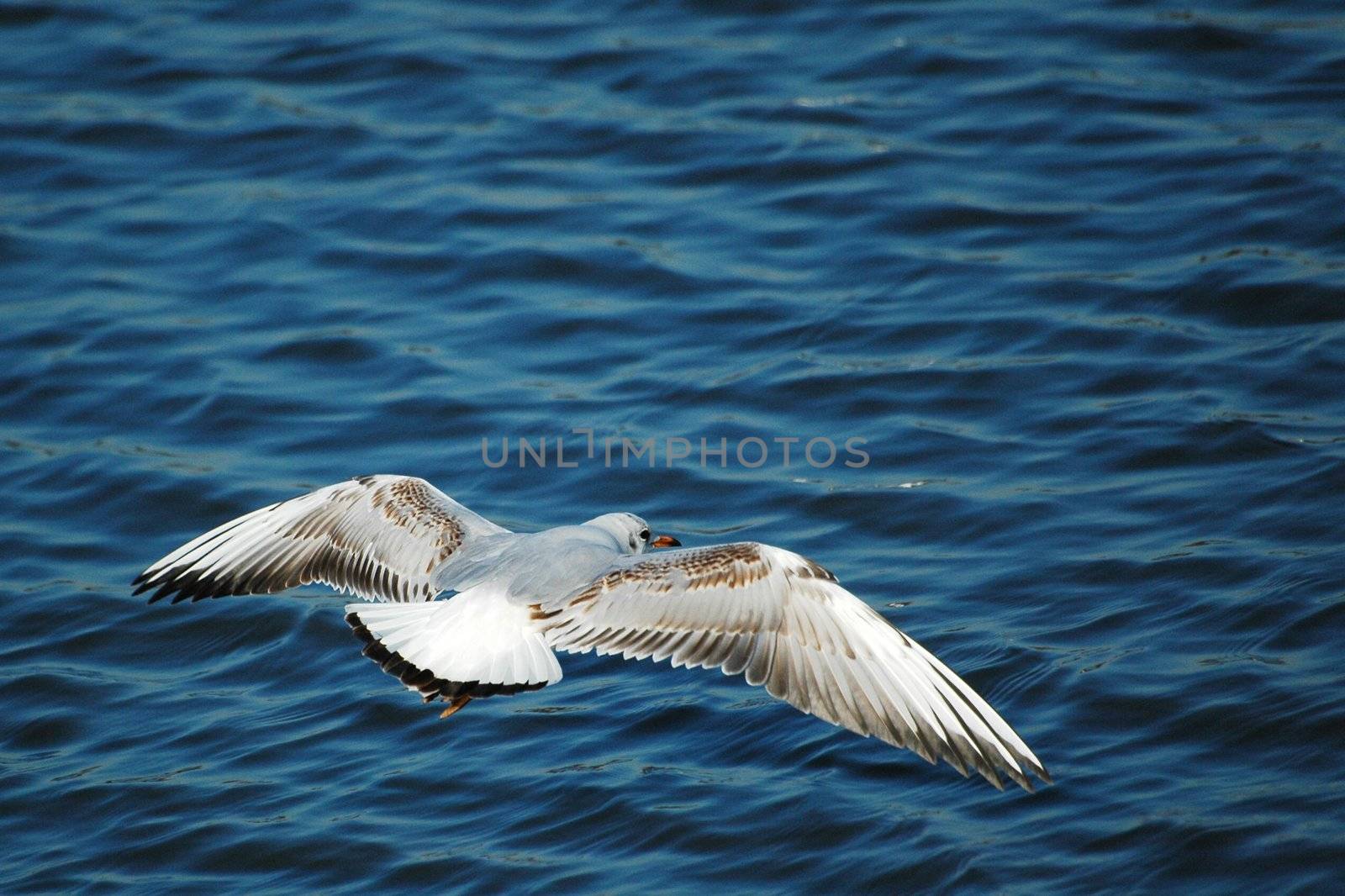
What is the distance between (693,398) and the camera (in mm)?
9391

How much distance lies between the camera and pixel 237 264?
444 inches

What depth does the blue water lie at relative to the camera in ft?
20.6

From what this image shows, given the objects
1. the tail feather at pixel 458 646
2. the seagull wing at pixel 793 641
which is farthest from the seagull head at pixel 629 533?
the tail feather at pixel 458 646

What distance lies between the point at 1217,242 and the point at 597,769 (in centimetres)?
575

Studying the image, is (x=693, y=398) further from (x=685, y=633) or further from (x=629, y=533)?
(x=685, y=633)

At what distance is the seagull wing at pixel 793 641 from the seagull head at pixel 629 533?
0.62m

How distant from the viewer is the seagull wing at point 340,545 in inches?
270

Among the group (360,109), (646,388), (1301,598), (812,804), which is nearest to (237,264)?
(360,109)

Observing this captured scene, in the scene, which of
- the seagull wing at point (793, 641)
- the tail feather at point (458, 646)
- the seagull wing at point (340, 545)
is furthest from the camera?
the seagull wing at point (340, 545)

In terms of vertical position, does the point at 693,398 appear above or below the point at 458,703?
above

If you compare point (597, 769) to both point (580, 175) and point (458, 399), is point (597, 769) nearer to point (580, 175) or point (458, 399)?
point (458, 399)

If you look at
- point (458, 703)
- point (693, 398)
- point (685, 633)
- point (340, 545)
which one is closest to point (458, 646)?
point (458, 703)

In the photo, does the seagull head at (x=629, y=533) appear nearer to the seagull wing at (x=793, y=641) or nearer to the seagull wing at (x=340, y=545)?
the seagull wing at (x=340, y=545)

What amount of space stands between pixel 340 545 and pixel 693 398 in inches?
114
